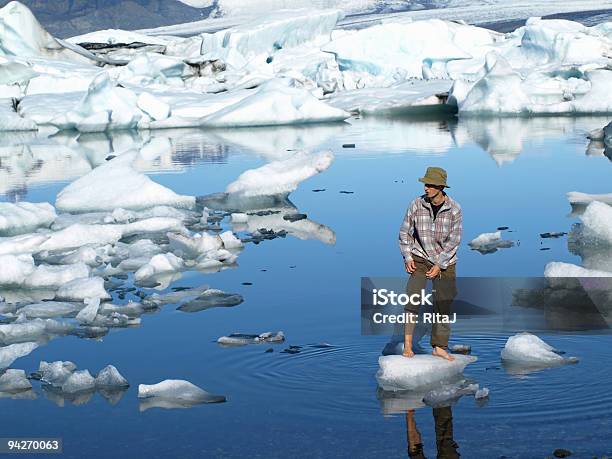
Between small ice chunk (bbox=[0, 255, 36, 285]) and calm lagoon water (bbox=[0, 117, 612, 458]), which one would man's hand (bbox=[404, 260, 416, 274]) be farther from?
small ice chunk (bbox=[0, 255, 36, 285])

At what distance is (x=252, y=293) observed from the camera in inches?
328

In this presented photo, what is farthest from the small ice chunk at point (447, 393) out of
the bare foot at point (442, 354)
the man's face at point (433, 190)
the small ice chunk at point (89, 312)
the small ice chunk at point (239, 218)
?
the small ice chunk at point (239, 218)

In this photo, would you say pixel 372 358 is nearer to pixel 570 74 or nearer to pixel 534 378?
pixel 534 378

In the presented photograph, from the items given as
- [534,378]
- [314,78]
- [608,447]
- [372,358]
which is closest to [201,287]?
[372,358]

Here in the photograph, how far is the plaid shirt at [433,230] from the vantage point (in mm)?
5648

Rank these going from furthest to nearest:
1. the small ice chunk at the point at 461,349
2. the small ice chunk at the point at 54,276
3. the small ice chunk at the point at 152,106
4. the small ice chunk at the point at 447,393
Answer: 1. the small ice chunk at the point at 152,106
2. the small ice chunk at the point at 54,276
3. the small ice chunk at the point at 461,349
4. the small ice chunk at the point at 447,393

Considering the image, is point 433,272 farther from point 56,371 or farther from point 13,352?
point 13,352

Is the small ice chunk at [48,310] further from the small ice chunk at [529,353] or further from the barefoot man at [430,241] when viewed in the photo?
the small ice chunk at [529,353]

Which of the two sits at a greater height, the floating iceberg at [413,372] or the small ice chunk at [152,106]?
the floating iceberg at [413,372]

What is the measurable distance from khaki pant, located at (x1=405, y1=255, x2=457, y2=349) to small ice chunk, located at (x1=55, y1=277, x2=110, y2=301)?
3.06m

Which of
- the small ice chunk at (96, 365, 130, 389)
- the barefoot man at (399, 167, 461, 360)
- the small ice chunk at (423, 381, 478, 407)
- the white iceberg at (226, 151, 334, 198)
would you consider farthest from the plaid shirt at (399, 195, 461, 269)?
the white iceberg at (226, 151, 334, 198)

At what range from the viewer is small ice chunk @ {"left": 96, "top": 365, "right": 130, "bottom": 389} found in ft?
19.5

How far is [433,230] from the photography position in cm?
567

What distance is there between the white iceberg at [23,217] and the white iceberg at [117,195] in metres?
0.95
